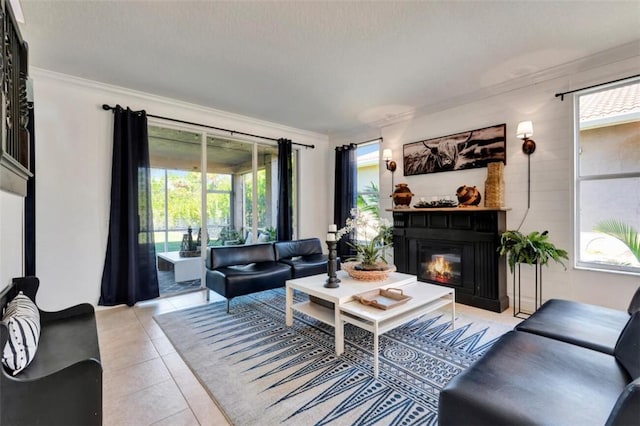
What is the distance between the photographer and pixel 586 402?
46.2 inches

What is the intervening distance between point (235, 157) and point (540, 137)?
4.30 metres

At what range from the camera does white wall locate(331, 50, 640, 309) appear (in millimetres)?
2926

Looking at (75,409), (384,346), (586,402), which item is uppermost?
(586,402)

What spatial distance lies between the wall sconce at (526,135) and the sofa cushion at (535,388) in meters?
2.45

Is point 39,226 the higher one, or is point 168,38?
point 168,38

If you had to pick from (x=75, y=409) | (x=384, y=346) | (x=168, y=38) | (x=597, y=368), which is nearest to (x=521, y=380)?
(x=597, y=368)

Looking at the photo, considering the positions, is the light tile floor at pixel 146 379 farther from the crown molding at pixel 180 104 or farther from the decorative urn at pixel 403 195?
the crown molding at pixel 180 104

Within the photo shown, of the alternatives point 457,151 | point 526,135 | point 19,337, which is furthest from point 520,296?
point 19,337

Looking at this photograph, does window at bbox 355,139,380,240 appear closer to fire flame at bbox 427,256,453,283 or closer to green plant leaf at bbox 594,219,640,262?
fire flame at bbox 427,256,453,283

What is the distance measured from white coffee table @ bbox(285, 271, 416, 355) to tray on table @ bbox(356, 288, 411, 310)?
55mm

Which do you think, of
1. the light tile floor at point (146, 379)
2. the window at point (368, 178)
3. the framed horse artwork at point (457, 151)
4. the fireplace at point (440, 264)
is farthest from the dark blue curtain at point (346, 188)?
the light tile floor at point (146, 379)

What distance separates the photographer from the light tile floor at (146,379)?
67.8 inches

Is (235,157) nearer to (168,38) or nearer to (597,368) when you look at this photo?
(168,38)

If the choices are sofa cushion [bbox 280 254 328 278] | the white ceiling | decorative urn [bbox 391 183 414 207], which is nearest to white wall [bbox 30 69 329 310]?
the white ceiling
